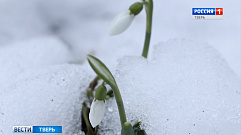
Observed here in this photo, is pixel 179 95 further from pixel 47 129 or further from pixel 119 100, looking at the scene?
pixel 47 129

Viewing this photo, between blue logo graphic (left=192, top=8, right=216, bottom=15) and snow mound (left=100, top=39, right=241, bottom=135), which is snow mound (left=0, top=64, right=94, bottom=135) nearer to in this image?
snow mound (left=100, top=39, right=241, bottom=135)

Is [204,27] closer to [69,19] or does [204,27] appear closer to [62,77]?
[69,19]

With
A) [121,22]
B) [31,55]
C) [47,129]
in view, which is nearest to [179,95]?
[121,22]

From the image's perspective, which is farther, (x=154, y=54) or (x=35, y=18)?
(x=35, y=18)

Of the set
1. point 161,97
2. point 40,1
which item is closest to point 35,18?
point 40,1

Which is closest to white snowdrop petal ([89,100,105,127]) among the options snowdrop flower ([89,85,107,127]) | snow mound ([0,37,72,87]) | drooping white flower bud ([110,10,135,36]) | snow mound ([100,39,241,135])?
snowdrop flower ([89,85,107,127])

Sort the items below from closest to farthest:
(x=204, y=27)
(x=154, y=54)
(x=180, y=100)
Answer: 1. (x=180, y=100)
2. (x=154, y=54)
3. (x=204, y=27)

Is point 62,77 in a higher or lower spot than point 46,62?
lower
